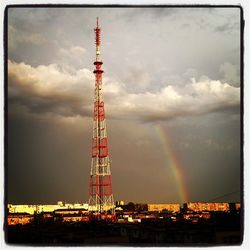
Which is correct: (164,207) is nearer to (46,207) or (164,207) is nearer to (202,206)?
(202,206)

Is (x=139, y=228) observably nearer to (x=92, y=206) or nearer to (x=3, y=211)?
(x=92, y=206)

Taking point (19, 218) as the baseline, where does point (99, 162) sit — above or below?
above

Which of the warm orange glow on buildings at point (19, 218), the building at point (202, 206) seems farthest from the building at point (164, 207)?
the warm orange glow on buildings at point (19, 218)

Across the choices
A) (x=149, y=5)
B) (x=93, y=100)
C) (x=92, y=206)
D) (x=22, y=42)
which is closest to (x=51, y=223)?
(x=92, y=206)

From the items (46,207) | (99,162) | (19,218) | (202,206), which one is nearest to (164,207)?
(202,206)

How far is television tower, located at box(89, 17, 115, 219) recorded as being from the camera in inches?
279

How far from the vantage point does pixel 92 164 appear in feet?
23.4

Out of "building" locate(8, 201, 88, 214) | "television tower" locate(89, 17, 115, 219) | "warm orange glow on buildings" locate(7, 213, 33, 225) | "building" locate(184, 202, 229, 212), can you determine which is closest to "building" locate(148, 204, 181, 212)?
"building" locate(184, 202, 229, 212)

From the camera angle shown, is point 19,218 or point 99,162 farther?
point 99,162

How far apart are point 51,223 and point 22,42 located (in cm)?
159

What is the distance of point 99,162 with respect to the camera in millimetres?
7137

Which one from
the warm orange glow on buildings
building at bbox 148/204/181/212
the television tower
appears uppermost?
the television tower

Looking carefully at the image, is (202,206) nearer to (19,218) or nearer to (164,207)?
(164,207)

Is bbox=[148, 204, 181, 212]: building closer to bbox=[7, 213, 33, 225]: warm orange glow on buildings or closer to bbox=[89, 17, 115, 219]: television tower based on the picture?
bbox=[89, 17, 115, 219]: television tower
